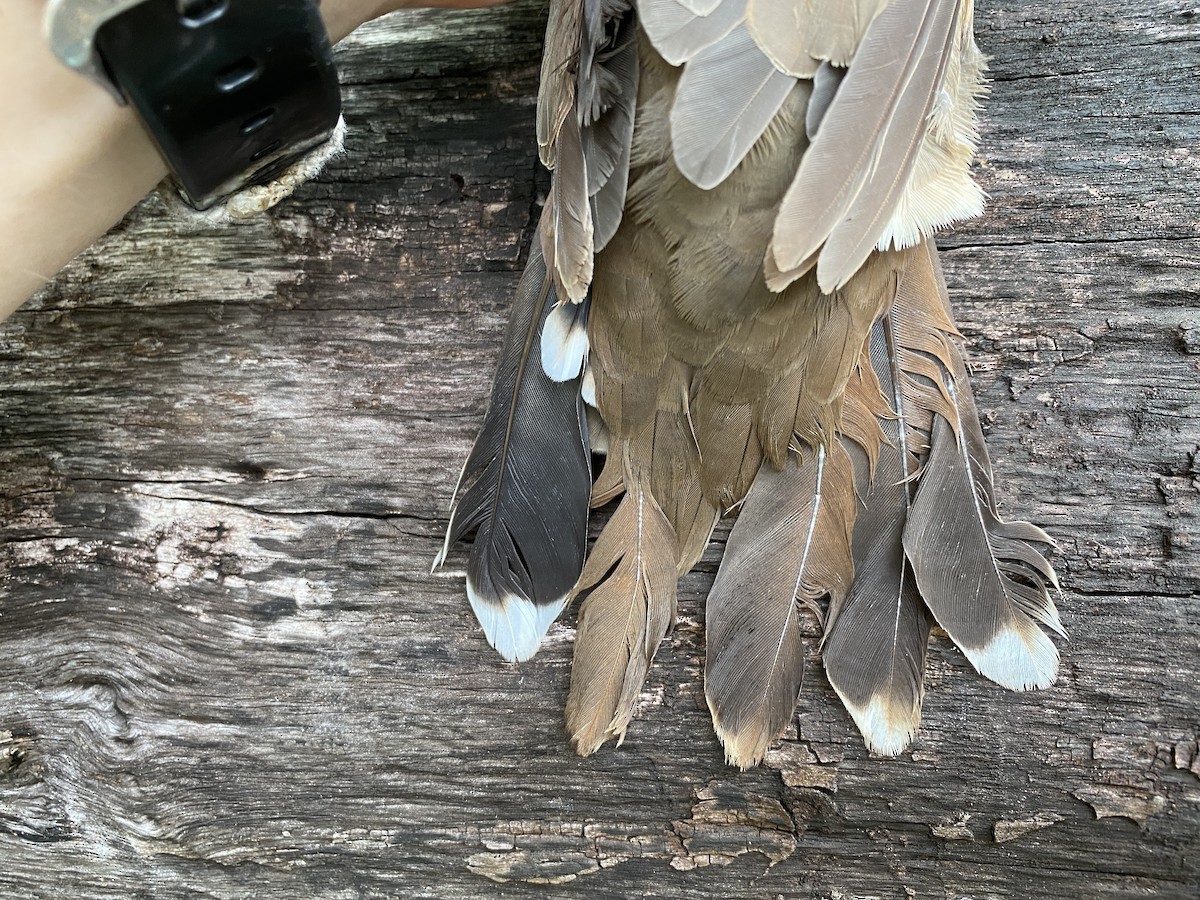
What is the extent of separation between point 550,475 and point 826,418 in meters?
0.45

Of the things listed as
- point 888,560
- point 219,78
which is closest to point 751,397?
point 888,560

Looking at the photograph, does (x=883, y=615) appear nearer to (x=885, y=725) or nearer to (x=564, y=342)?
(x=885, y=725)

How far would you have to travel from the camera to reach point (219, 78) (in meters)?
1.05

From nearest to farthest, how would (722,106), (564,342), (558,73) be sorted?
(722,106), (558,73), (564,342)

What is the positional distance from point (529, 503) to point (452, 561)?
17 centimetres

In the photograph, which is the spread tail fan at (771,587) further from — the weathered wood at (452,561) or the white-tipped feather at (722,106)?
the white-tipped feather at (722,106)

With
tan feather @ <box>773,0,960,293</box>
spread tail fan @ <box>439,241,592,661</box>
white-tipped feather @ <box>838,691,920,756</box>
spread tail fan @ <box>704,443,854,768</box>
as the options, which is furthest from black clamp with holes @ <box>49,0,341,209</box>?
white-tipped feather @ <box>838,691,920,756</box>

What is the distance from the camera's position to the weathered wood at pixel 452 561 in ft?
4.06

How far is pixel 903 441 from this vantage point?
130 cm

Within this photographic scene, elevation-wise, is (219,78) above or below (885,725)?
above

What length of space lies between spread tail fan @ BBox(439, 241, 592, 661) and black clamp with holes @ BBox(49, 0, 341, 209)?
0.42m

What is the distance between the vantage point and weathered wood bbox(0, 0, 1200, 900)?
48.7 inches

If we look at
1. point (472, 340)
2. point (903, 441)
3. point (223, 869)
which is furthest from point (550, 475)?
point (223, 869)

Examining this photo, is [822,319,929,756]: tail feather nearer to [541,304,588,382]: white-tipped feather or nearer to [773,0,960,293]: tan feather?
[773,0,960,293]: tan feather
